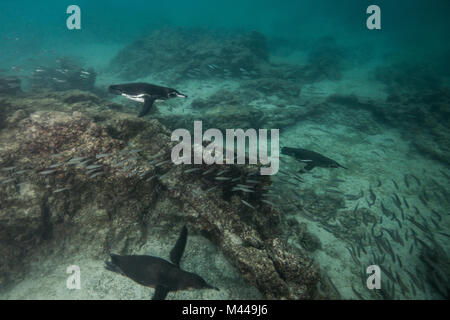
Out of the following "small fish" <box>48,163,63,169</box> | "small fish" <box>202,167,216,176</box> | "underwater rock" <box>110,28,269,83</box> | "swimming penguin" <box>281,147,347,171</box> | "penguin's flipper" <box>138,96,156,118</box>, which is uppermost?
A: "underwater rock" <box>110,28,269,83</box>

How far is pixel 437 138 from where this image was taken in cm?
1257

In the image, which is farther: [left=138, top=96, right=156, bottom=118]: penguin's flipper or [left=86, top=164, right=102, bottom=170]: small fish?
[left=138, top=96, right=156, bottom=118]: penguin's flipper

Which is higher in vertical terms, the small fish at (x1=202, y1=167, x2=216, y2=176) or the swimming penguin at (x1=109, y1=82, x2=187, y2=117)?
the swimming penguin at (x1=109, y1=82, x2=187, y2=117)

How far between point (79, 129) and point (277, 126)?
1086 cm

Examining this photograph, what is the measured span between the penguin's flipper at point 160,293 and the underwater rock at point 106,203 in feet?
4.30

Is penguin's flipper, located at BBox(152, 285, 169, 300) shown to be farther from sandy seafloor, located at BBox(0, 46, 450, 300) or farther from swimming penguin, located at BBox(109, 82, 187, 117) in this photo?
swimming penguin, located at BBox(109, 82, 187, 117)

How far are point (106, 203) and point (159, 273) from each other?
196 cm

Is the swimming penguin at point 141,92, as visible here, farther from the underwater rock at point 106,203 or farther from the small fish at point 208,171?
the small fish at point 208,171

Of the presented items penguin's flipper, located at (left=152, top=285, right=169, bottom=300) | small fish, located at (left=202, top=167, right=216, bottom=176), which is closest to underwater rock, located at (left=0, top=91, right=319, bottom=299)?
small fish, located at (left=202, top=167, right=216, bottom=176)

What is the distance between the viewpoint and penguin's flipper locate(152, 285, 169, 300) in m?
3.34

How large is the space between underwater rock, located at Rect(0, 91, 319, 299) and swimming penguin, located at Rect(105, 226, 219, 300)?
2.70 ft
